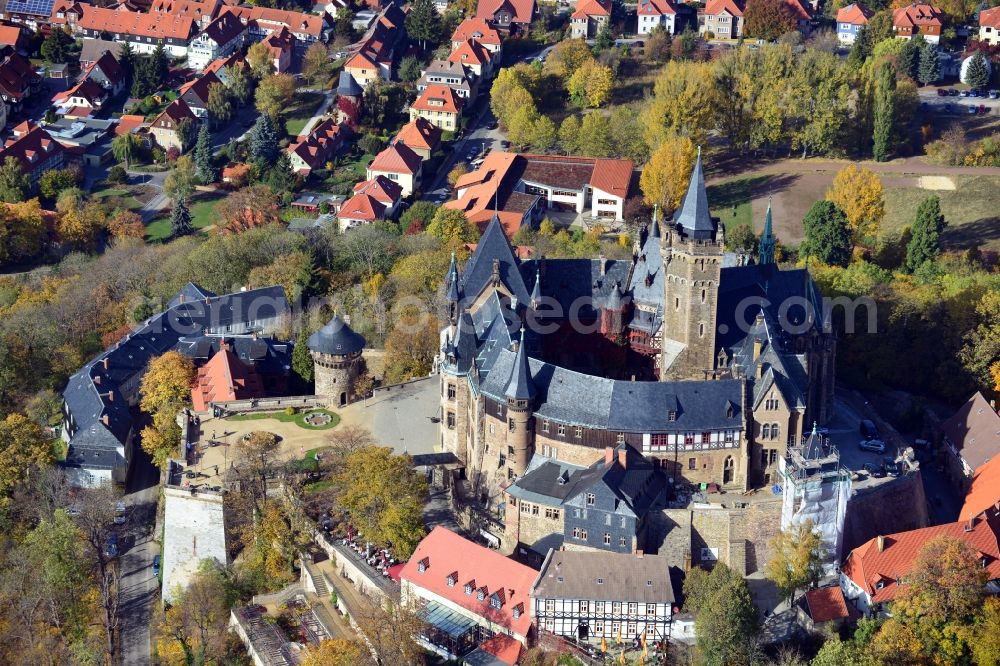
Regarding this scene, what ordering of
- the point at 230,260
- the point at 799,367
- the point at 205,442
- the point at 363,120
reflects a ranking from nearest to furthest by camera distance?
the point at 799,367, the point at 205,442, the point at 230,260, the point at 363,120

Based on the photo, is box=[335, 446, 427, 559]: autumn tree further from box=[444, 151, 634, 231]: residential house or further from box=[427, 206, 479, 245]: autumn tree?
box=[444, 151, 634, 231]: residential house

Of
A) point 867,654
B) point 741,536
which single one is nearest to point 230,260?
point 741,536

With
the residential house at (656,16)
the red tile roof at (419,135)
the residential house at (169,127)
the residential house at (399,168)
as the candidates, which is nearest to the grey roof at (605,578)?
the residential house at (399,168)

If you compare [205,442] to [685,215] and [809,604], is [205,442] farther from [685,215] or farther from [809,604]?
[809,604]

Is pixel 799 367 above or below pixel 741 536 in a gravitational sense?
above

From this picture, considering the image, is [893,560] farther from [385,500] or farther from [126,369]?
[126,369]

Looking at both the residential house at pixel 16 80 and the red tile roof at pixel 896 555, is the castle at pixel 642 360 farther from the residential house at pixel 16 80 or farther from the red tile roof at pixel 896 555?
the residential house at pixel 16 80
